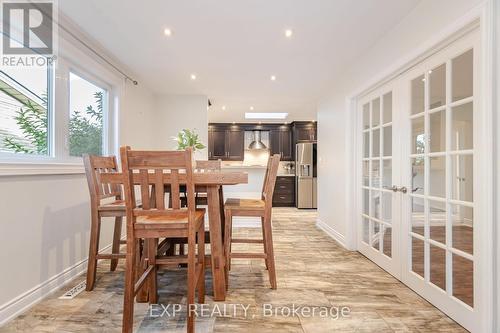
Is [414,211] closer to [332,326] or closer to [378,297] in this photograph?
[378,297]

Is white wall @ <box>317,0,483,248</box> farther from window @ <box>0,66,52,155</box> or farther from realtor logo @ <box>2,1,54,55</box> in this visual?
window @ <box>0,66,52,155</box>

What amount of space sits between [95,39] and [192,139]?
1360 millimetres

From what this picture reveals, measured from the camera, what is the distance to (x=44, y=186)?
2.04 m

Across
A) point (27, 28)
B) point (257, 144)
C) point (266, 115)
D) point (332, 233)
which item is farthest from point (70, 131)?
point (257, 144)

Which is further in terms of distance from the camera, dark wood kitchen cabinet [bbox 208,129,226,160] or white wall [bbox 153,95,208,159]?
dark wood kitchen cabinet [bbox 208,129,226,160]

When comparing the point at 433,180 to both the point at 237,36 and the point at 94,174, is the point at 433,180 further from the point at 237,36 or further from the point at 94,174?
the point at 94,174

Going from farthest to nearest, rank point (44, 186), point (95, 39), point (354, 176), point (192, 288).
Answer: point (354, 176) → point (95, 39) → point (44, 186) → point (192, 288)

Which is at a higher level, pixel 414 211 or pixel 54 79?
pixel 54 79

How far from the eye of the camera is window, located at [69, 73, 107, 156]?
8.61 feet

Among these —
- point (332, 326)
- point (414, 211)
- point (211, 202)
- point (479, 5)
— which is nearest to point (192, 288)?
point (211, 202)

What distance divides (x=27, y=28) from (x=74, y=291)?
2.07 metres

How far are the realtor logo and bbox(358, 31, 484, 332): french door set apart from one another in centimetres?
298

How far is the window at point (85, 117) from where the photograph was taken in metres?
2.62

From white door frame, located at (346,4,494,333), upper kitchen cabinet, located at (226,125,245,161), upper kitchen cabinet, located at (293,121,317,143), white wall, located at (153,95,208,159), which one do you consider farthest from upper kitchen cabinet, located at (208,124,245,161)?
white door frame, located at (346,4,494,333)
